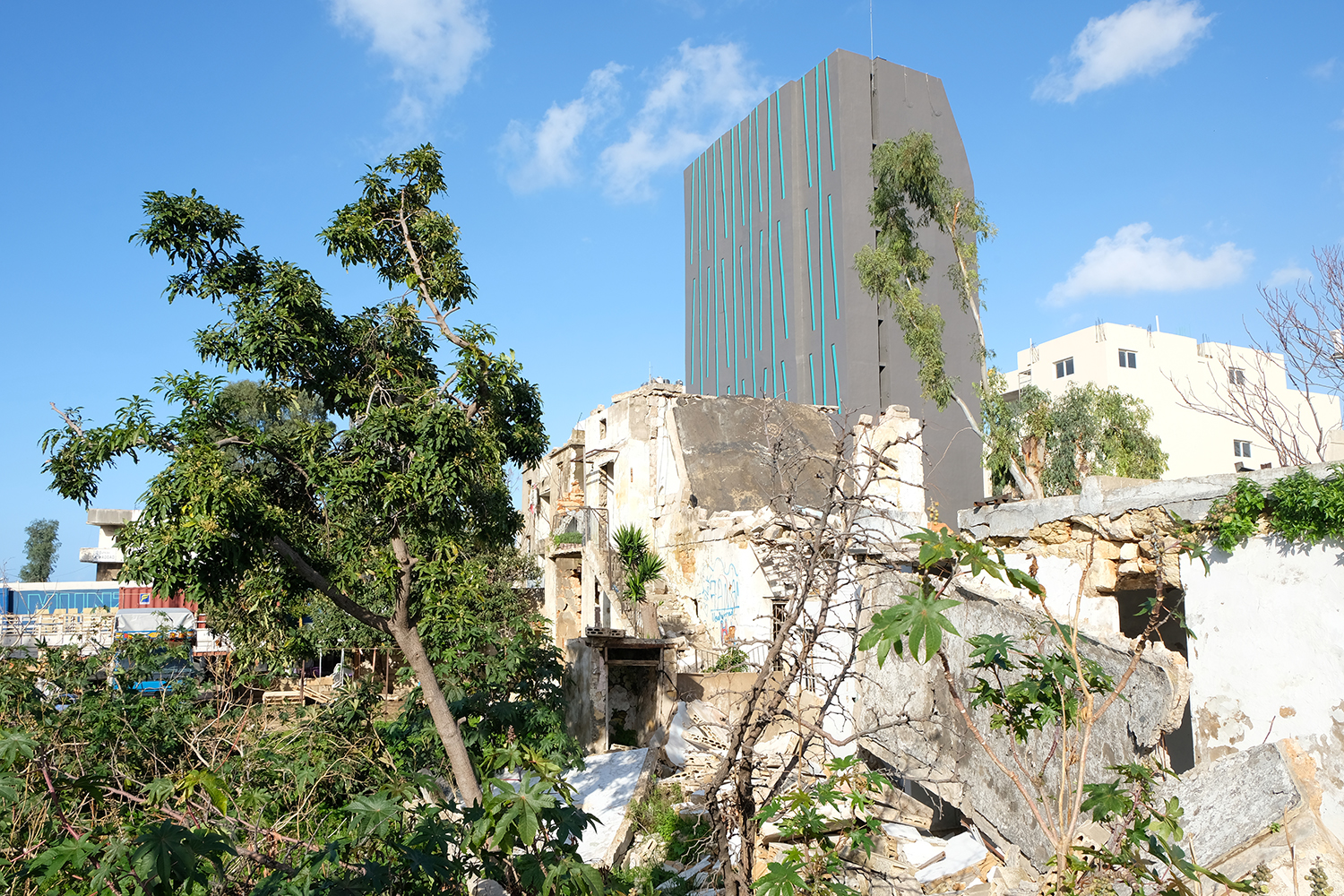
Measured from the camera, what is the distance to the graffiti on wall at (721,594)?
60.8 ft

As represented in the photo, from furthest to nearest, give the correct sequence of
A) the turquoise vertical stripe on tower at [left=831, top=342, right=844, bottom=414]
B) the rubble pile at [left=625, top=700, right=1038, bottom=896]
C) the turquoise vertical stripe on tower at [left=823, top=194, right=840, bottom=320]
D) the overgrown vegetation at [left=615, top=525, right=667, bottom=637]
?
the turquoise vertical stripe on tower at [left=823, top=194, right=840, bottom=320] < the turquoise vertical stripe on tower at [left=831, top=342, right=844, bottom=414] < the overgrown vegetation at [left=615, top=525, right=667, bottom=637] < the rubble pile at [left=625, top=700, right=1038, bottom=896]

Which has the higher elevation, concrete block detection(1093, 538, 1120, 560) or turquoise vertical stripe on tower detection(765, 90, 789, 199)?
turquoise vertical stripe on tower detection(765, 90, 789, 199)

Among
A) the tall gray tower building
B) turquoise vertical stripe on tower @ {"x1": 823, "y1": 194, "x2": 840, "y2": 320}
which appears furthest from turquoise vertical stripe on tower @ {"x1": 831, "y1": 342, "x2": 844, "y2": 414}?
turquoise vertical stripe on tower @ {"x1": 823, "y1": 194, "x2": 840, "y2": 320}

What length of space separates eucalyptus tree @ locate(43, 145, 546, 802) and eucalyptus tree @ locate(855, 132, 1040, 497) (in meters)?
13.3

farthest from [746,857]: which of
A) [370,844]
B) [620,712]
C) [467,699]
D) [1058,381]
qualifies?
[1058,381]

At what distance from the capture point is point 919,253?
19469 millimetres

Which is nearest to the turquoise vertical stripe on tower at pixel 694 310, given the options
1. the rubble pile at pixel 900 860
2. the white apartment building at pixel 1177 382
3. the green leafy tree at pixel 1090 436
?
the white apartment building at pixel 1177 382

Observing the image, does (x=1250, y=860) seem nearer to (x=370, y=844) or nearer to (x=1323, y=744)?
(x=1323, y=744)

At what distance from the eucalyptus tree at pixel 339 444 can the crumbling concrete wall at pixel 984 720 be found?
3.12m

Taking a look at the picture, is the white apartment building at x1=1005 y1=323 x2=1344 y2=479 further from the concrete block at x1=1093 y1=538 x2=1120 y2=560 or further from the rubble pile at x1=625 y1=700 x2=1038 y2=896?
the rubble pile at x1=625 y1=700 x2=1038 y2=896

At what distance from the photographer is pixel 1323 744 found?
4961mm

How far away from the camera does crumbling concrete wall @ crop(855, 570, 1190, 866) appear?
15.9ft

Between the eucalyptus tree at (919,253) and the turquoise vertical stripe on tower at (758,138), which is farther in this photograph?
the turquoise vertical stripe on tower at (758,138)

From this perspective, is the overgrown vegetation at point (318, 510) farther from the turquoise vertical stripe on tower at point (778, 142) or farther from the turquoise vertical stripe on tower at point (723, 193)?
the turquoise vertical stripe on tower at point (723, 193)
